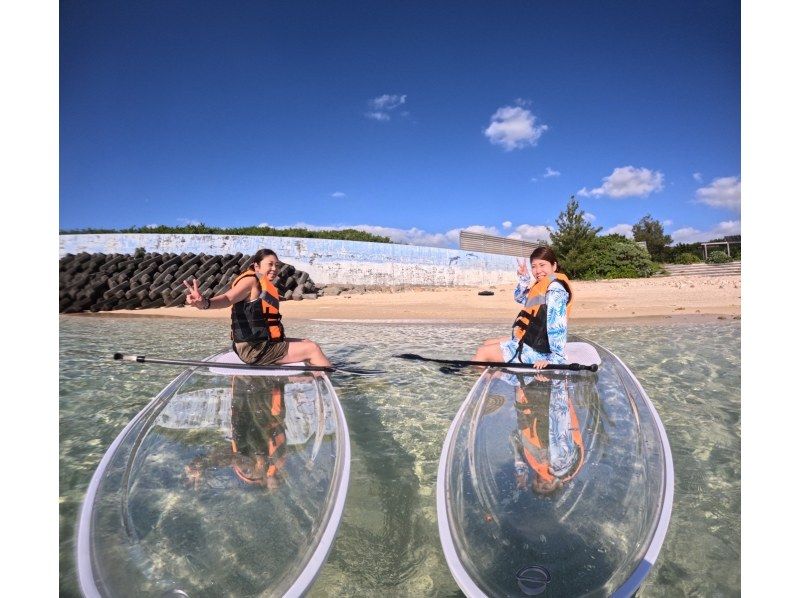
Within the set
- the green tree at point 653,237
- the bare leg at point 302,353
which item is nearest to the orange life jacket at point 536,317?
the bare leg at point 302,353

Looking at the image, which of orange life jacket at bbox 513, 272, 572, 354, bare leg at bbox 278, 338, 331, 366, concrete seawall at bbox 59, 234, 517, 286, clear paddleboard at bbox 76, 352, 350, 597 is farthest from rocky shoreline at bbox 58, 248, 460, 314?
orange life jacket at bbox 513, 272, 572, 354

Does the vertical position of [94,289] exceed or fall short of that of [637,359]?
it exceeds it

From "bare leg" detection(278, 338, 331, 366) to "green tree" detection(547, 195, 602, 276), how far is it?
70.0 inches

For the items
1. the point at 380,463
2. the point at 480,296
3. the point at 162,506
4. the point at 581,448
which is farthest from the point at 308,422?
the point at 480,296

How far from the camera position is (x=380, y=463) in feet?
6.13

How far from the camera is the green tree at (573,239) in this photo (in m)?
3.35

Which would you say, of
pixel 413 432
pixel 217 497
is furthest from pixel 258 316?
pixel 217 497

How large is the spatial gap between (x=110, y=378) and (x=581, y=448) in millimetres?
3074

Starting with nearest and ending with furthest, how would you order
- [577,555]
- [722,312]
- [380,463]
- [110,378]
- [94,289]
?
[577,555]
[380,463]
[110,378]
[722,312]
[94,289]

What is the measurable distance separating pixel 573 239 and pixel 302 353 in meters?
2.34

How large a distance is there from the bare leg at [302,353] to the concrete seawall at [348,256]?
3931mm

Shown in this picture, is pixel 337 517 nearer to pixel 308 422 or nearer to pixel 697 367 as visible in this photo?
pixel 308 422

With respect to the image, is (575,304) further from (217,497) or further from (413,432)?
(217,497)

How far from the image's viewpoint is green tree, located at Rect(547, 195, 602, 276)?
3.35 m
